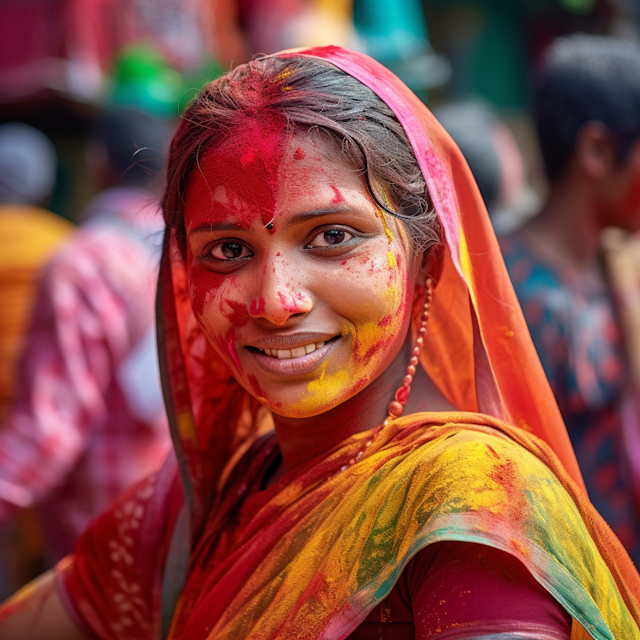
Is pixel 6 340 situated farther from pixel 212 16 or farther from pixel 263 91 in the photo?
pixel 212 16

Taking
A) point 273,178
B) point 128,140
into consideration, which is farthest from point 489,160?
point 273,178

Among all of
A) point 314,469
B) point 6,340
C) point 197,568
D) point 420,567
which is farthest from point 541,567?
point 6,340

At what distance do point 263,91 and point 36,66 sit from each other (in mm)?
4979

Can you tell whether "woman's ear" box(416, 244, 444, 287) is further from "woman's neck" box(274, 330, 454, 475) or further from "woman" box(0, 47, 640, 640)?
"woman's neck" box(274, 330, 454, 475)

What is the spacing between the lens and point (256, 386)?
1425 millimetres

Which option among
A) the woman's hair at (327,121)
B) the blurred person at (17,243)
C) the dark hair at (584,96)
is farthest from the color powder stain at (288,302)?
the blurred person at (17,243)

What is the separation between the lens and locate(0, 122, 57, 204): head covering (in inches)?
174

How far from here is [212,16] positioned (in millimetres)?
6363

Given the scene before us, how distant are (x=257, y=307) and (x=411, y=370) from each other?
0.32 meters

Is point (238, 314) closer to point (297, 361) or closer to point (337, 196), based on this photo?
point (297, 361)

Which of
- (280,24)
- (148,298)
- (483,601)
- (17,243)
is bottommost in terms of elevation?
(148,298)

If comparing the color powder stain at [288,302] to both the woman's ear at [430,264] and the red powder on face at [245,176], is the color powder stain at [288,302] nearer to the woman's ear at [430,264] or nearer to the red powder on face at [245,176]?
the red powder on face at [245,176]

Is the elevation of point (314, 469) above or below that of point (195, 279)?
below

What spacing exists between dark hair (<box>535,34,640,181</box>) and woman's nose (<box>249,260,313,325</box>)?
201 cm
